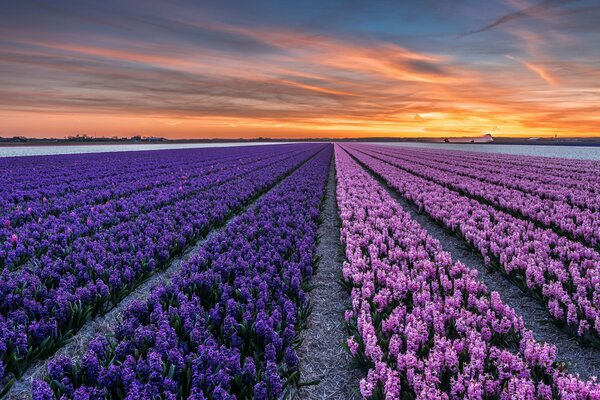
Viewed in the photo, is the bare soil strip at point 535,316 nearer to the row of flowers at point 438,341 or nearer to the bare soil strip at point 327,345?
the row of flowers at point 438,341

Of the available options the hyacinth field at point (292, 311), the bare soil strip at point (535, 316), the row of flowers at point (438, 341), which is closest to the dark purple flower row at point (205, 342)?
the hyacinth field at point (292, 311)

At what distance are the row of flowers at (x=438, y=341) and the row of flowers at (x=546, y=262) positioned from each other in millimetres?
970

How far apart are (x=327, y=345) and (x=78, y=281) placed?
4.54 m

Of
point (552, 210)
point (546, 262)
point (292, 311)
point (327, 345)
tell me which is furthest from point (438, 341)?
point (552, 210)

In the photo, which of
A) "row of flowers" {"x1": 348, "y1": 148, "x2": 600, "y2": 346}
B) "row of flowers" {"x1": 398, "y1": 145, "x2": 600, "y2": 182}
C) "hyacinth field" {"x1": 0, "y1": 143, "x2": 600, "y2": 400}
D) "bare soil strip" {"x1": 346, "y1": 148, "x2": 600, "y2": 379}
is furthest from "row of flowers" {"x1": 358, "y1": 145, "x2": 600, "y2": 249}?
"row of flowers" {"x1": 398, "y1": 145, "x2": 600, "y2": 182}

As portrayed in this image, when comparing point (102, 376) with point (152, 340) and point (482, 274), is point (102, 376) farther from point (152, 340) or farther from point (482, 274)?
point (482, 274)

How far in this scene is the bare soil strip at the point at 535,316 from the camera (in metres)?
4.99

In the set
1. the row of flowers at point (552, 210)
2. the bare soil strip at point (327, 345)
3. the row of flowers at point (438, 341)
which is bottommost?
the bare soil strip at point (327, 345)

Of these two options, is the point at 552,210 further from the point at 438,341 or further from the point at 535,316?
the point at 438,341

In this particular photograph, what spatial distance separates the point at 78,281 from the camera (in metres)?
6.64

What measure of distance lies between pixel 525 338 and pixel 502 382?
87 centimetres

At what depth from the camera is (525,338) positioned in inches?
178

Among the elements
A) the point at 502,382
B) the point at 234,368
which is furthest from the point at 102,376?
the point at 502,382

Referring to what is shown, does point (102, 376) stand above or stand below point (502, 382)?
above
